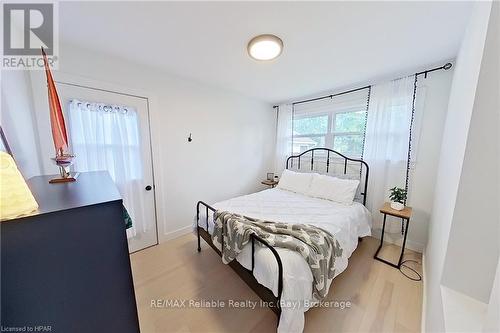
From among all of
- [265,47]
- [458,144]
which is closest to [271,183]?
[265,47]

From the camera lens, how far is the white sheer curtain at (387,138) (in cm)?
237

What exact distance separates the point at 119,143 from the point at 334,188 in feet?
9.63

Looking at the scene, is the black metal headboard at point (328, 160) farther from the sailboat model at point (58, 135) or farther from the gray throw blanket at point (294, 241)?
the sailboat model at point (58, 135)

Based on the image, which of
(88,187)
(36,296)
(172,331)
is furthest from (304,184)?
(36,296)

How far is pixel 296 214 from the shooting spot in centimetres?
215

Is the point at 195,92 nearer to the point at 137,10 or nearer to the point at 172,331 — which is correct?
the point at 137,10

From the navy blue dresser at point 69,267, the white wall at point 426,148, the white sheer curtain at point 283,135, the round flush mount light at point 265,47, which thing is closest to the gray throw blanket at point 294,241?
the navy blue dresser at point 69,267

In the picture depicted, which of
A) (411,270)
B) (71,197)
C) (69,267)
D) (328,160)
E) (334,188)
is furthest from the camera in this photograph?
(328,160)

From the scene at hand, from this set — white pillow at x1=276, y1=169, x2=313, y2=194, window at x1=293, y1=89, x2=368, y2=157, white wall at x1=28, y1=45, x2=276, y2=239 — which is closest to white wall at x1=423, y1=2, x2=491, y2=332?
window at x1=293, y1=89, x2=368, y2=157

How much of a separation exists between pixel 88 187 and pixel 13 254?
0.49 m

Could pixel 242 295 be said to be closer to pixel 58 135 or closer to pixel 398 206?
pixel 58 135

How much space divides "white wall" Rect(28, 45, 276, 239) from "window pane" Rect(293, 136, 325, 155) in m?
0.76
